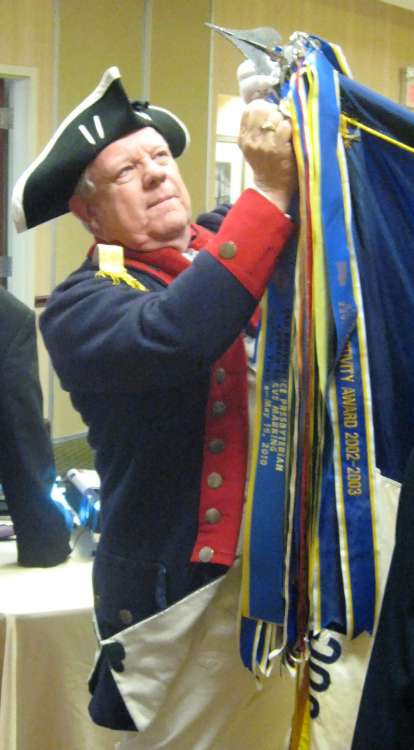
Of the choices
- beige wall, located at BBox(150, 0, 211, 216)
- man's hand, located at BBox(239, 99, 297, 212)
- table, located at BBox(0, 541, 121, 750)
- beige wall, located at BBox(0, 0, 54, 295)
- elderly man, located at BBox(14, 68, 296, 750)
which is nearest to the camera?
man's hand, located at BBox(239, 99, 297, 212)

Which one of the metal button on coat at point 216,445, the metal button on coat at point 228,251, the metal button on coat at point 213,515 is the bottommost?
the metal button on coat at point 213,515

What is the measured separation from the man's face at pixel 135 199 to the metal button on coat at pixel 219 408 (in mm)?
232

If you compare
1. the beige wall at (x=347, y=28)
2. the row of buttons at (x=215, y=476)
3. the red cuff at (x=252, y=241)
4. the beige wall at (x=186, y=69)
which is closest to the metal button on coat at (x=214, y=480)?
the row of buttons at (x=215, y=476)

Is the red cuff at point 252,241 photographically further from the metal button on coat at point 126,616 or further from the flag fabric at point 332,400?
the metal button on coat at point 126,616

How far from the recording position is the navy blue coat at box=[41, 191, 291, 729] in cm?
115

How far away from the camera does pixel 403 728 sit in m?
0.99

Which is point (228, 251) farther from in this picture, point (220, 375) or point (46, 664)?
point (46, 664)

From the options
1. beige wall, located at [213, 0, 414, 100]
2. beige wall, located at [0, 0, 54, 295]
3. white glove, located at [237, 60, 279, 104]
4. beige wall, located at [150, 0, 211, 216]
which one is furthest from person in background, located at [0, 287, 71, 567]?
beige wall, located at [213, 0, 414, 100]

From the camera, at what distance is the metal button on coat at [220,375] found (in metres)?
1.29

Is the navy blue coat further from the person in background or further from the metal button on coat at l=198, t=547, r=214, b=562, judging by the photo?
the person in background

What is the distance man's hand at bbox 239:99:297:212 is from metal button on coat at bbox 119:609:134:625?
0.59 meters

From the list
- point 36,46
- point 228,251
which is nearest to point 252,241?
point 228,251

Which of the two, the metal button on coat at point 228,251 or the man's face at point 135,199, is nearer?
the metal button on coat at point 228,251

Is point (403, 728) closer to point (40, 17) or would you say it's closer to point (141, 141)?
point (141, 141)
